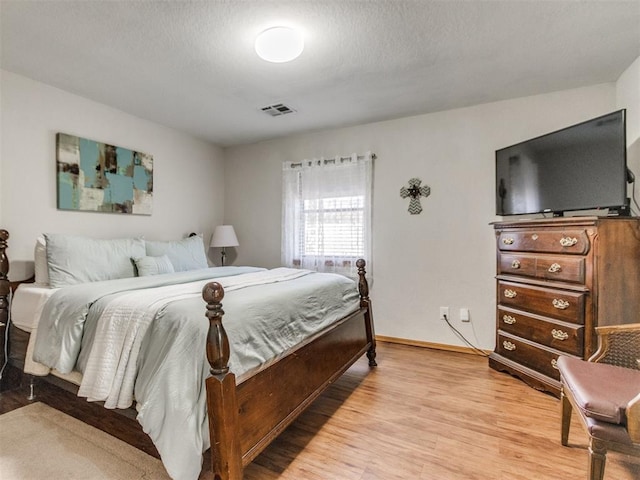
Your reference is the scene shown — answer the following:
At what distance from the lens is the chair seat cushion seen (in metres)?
1.24

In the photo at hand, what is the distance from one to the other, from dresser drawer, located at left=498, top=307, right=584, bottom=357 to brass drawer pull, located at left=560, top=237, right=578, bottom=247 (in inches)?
20.6

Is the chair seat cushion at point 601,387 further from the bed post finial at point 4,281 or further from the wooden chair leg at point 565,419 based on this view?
the bed post finial at point 4,281

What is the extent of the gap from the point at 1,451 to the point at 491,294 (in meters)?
3.60

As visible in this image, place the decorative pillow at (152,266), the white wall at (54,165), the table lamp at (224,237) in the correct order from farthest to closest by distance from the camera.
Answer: the table lamp at (224,237) < the decorative pillow at (152,266) < the white wall at (54,165)

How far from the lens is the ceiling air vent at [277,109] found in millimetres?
3051

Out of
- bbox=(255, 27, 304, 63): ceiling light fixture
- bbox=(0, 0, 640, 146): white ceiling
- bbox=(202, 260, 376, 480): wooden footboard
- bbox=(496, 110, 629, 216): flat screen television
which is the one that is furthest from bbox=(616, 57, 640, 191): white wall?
bbox=(202, 260, 376, 480): wooden footboard

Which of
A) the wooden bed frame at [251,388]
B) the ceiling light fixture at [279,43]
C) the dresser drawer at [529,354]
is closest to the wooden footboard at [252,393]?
the wooden bed frame at [251,388]

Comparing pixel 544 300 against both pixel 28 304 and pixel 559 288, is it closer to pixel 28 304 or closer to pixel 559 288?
pixel 559 288

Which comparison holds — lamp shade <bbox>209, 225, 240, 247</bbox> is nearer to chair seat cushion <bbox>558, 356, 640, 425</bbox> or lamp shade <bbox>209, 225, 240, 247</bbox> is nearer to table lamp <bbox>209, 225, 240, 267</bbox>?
table lamp <bbox>209, 225, 240, 267</bbox>

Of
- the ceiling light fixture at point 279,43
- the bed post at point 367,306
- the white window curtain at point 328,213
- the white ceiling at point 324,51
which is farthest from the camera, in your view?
the white window curtain at point 328,213

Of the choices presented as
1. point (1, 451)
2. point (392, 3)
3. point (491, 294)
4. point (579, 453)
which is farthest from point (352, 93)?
point (1, 451)

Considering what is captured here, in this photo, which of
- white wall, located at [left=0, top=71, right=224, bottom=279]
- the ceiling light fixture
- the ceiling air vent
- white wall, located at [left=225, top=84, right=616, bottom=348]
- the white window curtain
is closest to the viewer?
the ceiling light fixture

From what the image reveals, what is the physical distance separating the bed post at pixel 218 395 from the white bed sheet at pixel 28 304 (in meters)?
1.49

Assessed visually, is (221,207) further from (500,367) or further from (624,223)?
(624,223)
